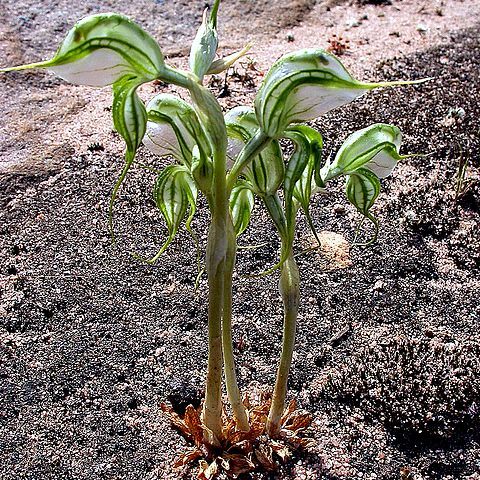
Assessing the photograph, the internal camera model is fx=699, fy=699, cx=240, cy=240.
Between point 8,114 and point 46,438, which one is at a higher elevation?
point 8,114

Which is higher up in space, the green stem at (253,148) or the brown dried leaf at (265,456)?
the green stem at (253,148)

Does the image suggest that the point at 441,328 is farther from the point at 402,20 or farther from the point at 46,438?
the point at 402,20

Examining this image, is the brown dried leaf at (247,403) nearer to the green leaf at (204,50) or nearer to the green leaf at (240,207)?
the green leaf at (240,207)

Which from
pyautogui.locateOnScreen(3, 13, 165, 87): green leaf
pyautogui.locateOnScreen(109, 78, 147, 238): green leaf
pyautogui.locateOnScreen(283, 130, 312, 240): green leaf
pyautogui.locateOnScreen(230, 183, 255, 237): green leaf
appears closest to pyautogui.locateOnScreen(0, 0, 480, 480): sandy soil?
pyautogui.locateOnScreen(230, 183, 255, 237): green leaf

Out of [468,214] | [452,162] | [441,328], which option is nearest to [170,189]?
[441,328]

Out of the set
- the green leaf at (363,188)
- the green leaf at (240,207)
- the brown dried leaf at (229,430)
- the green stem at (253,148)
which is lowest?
the brown dried leaf at (229,430)

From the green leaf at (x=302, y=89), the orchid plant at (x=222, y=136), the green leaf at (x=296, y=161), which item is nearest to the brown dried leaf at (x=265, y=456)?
the orchid plant at (x=222, y=136)

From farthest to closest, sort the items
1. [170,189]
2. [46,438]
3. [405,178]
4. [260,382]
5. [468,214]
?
[405,178], [468,214], [260,382], [46,438], [170,189]
